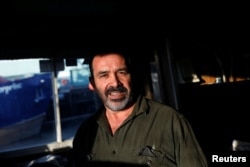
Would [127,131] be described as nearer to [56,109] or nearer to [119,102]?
[119,102]

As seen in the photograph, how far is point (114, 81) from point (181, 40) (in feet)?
8.16

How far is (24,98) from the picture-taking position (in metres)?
4.25

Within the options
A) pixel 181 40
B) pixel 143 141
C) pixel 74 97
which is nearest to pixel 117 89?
pixel 143 141

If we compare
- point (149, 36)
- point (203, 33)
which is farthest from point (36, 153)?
point (203, 33)

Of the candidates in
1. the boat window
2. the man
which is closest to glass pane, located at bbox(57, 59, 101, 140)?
the boat window

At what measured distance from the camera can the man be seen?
1.61 meters

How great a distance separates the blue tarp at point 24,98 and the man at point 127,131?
228cm

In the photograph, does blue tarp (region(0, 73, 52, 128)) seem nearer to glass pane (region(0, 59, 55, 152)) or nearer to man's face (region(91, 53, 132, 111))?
glass pane (region(0, 59, 55, 152))

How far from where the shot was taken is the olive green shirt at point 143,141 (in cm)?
160

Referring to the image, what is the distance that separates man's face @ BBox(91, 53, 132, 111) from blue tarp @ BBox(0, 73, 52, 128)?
230 cm

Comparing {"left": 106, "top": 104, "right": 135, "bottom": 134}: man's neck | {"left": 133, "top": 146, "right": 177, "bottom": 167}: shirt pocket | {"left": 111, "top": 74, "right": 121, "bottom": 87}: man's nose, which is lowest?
{"left": 133, "top": 146, "right": 177, "bottom": 167}: shirt pocket

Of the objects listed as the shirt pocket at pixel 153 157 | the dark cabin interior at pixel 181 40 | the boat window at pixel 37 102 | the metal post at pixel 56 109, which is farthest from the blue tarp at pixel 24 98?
the shirt pocket at pixel 153 157

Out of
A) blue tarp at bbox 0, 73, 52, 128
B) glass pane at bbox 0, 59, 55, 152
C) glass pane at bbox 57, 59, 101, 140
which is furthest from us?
glass pane at bbox 57, 59, 101, 140

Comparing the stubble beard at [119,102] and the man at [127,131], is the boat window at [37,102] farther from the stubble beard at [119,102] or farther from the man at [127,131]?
the stubble beard at [119,102]
